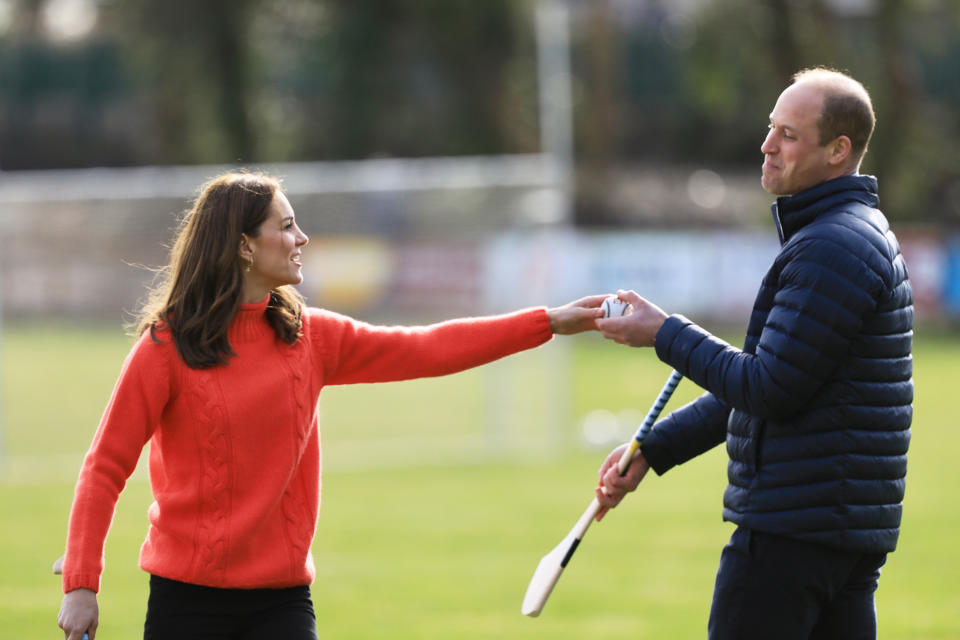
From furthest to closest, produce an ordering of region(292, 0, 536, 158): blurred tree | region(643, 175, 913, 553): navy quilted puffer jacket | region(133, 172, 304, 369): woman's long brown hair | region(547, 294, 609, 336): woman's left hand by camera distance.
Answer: region(292, 0, 536, 158): blurred tree → region(547, 294, 609, 336): woman's left hand → region(133, 172, 304, 369): woman's long brown hair → region(643, 175, 913, 553): navy quilted puffer jacket

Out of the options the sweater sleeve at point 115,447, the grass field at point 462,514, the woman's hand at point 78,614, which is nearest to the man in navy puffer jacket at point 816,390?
the sweater sleeve at point 115,447

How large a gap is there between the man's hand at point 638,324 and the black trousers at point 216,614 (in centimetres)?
115

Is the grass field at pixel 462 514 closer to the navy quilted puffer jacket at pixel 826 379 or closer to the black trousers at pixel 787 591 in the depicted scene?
the black trousers at pixel 787 591

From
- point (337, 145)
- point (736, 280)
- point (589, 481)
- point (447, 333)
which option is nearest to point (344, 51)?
point (337, 145)

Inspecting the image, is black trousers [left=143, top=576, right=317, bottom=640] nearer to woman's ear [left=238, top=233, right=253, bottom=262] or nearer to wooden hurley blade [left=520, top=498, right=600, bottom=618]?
wooden hurley blade [left=520, top=498, right=600, bottom=618]

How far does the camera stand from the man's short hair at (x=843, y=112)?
3.11 m

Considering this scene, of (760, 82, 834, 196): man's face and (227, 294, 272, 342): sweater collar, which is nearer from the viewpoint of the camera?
(760, 82, 834, 196): man's face

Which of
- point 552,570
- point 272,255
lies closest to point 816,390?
point 552,570

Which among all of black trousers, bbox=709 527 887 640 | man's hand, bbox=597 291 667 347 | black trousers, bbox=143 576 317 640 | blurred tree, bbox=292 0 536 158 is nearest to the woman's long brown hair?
black trousers, bbox=143 576 317 640

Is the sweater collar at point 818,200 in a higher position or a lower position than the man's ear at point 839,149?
lower

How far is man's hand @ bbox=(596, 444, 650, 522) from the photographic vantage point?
3711 millimetres

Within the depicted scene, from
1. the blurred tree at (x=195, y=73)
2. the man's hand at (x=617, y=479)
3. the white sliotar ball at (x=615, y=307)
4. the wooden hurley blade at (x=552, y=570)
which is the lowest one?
the wooden hurley blade at (x=552, y=570)

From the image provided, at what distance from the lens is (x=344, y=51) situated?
33.7 metres

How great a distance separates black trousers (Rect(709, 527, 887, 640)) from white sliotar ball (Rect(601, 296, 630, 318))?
711 mm
